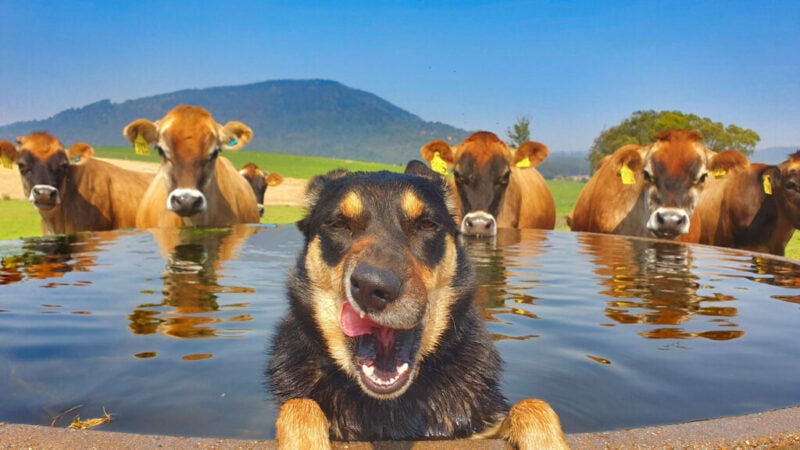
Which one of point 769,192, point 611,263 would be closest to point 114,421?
point 611,263

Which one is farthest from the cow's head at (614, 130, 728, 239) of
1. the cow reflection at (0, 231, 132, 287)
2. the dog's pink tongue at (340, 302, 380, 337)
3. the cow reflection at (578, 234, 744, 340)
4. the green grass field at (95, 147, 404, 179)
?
the green grass field at (95, 147, 404, 179)

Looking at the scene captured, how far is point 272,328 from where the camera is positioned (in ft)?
20.4

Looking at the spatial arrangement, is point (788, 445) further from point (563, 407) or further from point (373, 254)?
point (373, 254)

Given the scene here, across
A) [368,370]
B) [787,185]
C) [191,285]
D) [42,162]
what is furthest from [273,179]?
[368,370]

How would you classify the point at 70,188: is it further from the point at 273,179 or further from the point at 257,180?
the point at 273,179

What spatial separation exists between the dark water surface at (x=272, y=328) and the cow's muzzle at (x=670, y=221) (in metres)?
1.18

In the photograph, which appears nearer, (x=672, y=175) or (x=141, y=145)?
(x=672, y=175)

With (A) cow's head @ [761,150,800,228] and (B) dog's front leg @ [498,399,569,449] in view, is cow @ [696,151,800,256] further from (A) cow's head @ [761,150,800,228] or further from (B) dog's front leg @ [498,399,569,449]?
(B) dog's front leg @ [498,399,569,449]

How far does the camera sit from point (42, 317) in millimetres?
6238

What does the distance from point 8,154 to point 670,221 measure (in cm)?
1359

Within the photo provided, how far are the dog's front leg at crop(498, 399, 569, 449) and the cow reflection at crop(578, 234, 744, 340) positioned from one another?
281cm

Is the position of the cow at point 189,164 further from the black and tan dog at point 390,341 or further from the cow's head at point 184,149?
the black and tan dog at point 390,341

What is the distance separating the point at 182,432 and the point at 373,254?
1.63 meters

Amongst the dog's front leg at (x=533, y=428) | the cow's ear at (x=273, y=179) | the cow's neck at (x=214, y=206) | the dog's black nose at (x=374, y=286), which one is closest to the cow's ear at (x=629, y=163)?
the cow's neck at (x=214, y=206)
